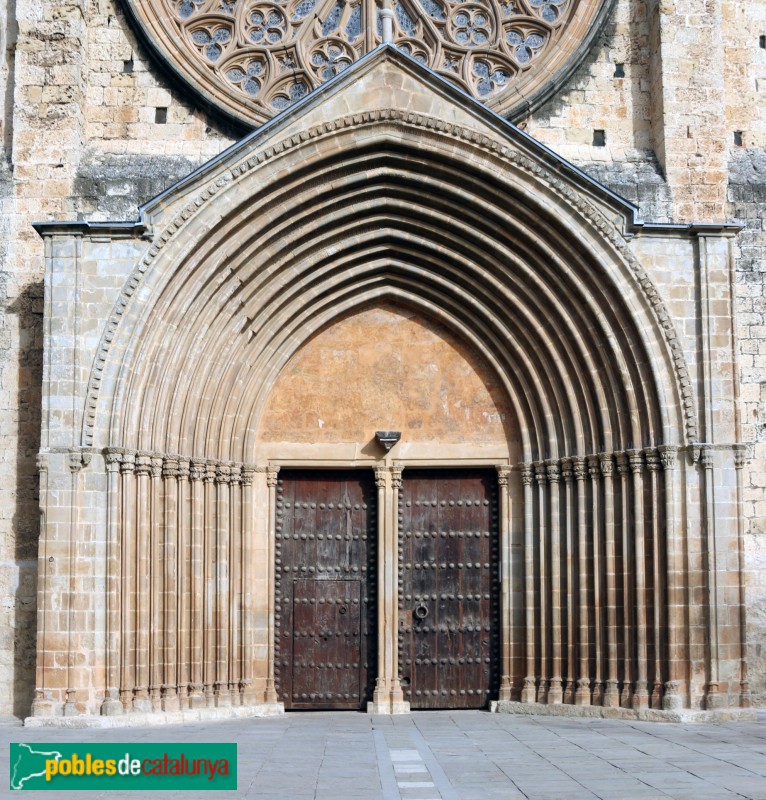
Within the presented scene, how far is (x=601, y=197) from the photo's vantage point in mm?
13422

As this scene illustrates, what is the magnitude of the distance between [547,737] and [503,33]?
801cm

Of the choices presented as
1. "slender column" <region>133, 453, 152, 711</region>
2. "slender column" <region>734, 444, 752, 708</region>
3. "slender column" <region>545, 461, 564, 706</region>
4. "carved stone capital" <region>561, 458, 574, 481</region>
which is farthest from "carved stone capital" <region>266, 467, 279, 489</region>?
"slender column" <region>734, 444, 752, 708</region>

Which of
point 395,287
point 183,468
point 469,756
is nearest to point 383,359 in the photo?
point 395,287

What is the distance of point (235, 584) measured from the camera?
13.9 metres

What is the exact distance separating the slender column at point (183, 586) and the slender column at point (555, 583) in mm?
3684

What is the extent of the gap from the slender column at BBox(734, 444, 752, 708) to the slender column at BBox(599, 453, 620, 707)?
121 cm

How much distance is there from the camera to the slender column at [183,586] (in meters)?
13.1

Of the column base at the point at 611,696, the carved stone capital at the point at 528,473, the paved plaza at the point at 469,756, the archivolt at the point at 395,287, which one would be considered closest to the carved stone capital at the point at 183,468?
the archivolt at the point at 395,287

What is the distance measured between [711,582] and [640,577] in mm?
693

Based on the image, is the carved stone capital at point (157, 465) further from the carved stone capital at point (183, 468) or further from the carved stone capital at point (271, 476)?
the carved stone capital at point (271, 476)

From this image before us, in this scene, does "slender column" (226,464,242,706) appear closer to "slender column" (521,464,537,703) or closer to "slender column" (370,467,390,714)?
"slender column" (370,467,390,714)

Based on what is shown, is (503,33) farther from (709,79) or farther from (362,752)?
(362,752)

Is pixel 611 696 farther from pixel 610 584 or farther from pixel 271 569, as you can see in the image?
pixel 271 569

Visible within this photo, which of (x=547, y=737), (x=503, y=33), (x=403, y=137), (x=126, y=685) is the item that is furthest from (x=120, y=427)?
(x=503, y=33)
